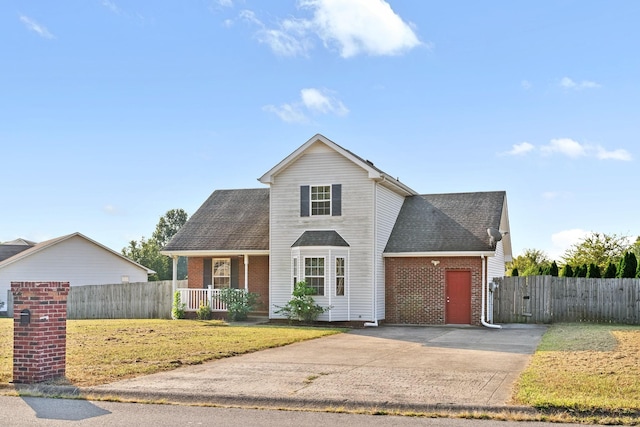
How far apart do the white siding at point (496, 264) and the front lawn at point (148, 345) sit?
6978 millimetres

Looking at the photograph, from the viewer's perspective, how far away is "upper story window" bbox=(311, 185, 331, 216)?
2602cm

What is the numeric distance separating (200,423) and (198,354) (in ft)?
22.2

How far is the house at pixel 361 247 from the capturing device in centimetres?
2525

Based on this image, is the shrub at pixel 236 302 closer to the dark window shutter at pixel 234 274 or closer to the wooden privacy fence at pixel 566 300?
the dark window shutter at pixel 234 274

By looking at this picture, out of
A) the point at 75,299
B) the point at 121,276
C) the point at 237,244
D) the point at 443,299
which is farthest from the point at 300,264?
the point at 121,276

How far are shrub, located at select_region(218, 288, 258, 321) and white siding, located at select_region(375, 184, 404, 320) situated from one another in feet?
16.7

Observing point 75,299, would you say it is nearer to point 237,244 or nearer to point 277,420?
point 237,244

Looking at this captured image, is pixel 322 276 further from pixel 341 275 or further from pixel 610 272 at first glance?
pixel 610 272

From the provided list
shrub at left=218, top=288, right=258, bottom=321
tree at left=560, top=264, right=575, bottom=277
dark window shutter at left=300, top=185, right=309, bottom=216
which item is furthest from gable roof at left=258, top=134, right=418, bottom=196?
tree at left=560, top=264, right=575, bottom=277

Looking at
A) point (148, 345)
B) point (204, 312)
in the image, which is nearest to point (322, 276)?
point (204, 312)

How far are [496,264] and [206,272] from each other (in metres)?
12.1

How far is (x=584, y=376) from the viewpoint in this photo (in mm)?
11789

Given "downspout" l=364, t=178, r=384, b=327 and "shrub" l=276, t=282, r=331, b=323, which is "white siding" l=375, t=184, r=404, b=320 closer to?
"downspout" l=364, t=178, r=384, b=327

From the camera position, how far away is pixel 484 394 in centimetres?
1052
